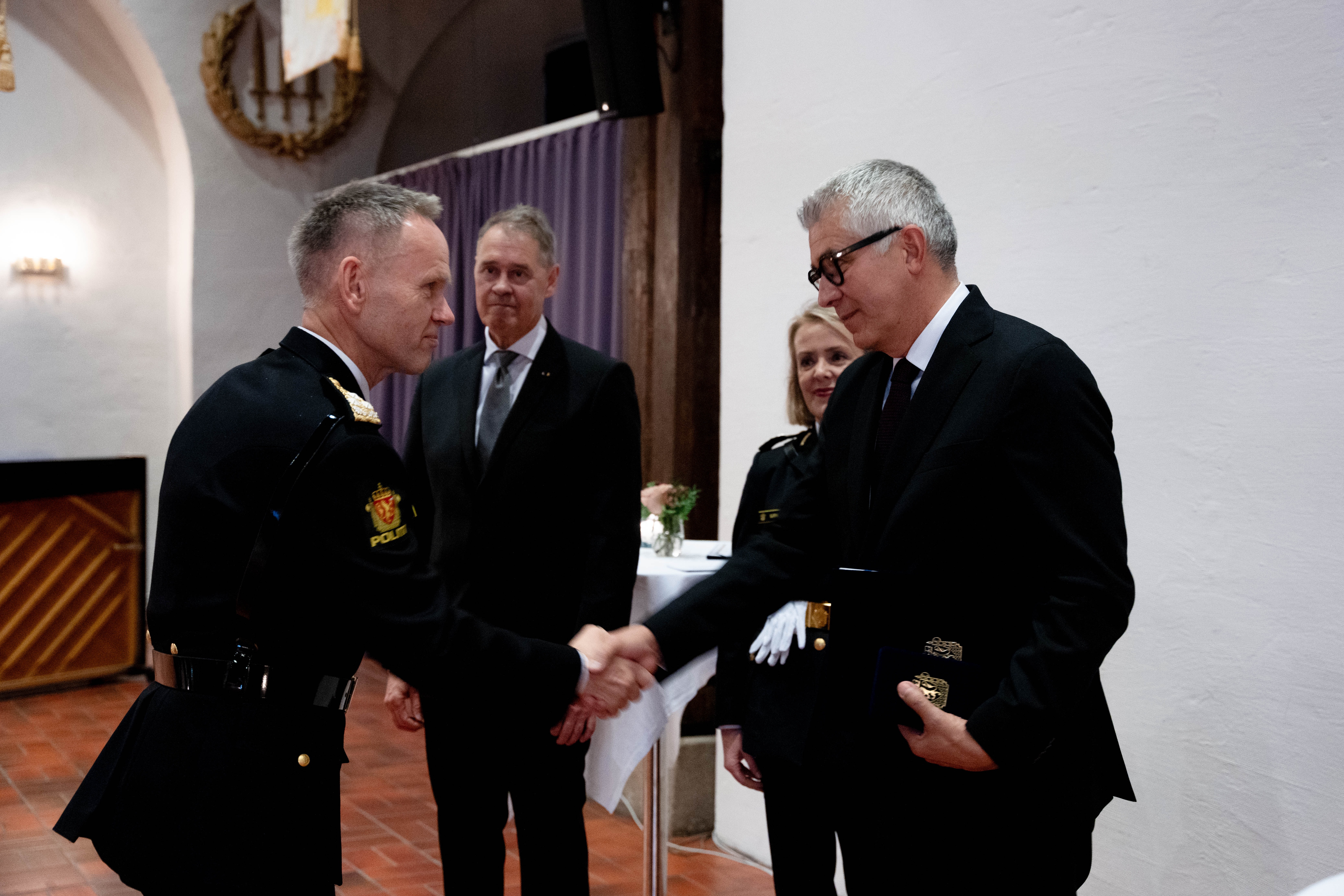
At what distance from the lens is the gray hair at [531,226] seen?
286cm

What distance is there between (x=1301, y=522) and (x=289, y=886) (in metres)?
1.98

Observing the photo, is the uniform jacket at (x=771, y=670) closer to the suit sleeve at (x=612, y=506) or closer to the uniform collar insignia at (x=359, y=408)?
the suit sleeve at (x=612, y=506)

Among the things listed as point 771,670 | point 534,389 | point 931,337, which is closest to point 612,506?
point 534,389

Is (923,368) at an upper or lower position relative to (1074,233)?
lower

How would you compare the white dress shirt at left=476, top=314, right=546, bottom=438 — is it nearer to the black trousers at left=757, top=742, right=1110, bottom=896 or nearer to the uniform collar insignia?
the uniform collar insignia

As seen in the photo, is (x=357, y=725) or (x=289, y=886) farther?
(x=357, y=725)

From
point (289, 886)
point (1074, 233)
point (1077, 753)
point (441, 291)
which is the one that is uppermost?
point (1074, 233)

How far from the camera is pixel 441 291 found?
Answer: 6.88ft

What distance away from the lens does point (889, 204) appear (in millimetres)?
1854

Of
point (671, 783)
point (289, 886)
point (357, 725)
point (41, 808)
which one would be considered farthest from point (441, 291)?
point (357, 725)

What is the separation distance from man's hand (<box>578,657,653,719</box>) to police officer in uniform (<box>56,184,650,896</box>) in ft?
1.77

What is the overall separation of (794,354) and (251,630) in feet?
4.87

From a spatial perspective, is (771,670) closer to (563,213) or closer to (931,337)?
(931,337)

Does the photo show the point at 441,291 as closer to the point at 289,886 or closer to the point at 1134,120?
the point at 289,886
